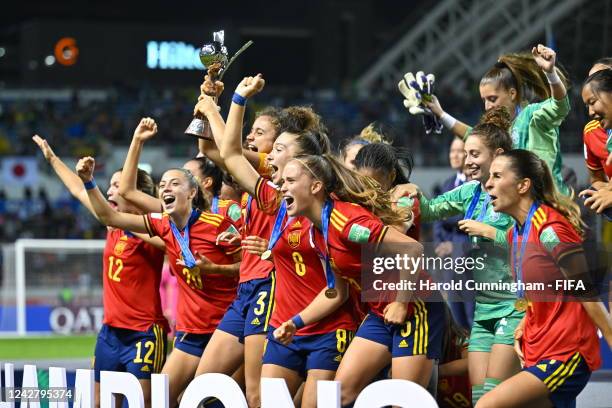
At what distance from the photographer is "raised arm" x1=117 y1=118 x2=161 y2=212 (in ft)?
21.5

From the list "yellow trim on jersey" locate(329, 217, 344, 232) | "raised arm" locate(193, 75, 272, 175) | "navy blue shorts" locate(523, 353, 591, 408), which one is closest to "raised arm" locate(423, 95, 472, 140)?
"raised arm" locate(193, 75, 272, 175)

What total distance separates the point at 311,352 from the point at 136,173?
68.0 inches

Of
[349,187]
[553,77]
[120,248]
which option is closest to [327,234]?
[349,187]

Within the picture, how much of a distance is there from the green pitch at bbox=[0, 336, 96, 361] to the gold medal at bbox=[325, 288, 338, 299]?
7.22 m

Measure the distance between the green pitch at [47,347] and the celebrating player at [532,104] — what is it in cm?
718

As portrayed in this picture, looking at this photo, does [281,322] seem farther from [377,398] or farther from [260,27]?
[260,27]

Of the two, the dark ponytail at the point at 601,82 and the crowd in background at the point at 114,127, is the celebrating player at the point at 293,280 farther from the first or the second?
the crowd in background at the point at 114,127

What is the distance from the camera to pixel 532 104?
20.6 ft

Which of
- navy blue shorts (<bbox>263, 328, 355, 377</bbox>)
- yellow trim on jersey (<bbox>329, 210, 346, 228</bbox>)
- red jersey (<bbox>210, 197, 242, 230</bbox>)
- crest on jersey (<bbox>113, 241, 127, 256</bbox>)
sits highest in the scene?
red jersey (<bbox>210, 197, 242, 230</bbox>)

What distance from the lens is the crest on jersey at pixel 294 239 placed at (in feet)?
18.9

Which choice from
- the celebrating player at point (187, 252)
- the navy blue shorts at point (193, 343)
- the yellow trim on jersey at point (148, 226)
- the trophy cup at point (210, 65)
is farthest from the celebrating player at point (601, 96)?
the yellow trim on jersey at point (148, 226)

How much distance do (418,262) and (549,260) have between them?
0.78 meters

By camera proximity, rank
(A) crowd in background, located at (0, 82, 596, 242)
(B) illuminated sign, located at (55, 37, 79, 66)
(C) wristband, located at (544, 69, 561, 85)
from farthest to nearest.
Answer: (B) illuminated sign, located at (55, 37, 79, 66)
(A) crowd in background, located at (0, 82, 596, 242)
(C) wristband, located at (544, 69, 561, 85)

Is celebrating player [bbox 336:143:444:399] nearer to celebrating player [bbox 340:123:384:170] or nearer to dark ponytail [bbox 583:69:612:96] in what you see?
celebrating player [bbox 340:123:384:170]
